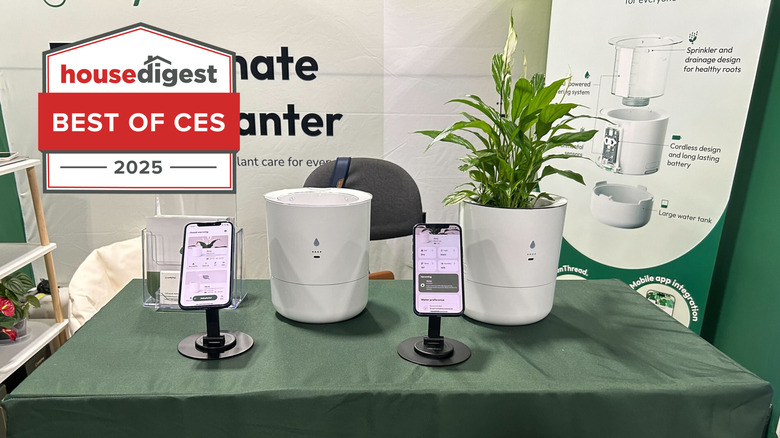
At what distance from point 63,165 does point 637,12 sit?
8.65 ft

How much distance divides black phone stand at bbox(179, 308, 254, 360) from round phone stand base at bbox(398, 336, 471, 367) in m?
0.31

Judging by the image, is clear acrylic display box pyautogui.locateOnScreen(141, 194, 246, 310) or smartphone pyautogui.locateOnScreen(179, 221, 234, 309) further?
clear acrylic display box pyautogui.locateOnScreen(141, 194, 246, 310)

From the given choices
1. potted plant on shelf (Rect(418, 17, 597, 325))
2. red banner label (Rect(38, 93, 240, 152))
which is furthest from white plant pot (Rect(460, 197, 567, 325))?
red banner label (Rect(38, 93, 240, 152))

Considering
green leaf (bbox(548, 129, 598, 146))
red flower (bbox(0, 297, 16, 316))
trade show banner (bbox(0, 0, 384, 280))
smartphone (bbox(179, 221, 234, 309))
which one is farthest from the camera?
trade show banner (bbox(0, 0, 384, 280))

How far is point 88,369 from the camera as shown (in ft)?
3.23

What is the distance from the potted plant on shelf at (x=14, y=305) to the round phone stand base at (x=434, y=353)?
1.69m

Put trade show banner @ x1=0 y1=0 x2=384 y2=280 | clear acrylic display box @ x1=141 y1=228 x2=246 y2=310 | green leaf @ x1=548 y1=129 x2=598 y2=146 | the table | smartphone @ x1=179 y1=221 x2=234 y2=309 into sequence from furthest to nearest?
trade show banner @ x1=0 y1=0 x2=384 y2=280
clear acrylic display box @ x1=141 y1=228 x2=246 y2=310
green leaf @ x1=548 y1=129 x2=598 y2=146
smartphone @ x1=179 y1=221 x2=234 y2=309
the table

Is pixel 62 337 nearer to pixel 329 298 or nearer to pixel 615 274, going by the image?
pixel 329 298

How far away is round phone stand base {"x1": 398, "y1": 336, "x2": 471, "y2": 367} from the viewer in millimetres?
1028

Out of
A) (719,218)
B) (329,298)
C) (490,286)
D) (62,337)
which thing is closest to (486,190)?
(490,286)

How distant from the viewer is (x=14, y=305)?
2.04 m

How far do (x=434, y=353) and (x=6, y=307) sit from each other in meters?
1.76

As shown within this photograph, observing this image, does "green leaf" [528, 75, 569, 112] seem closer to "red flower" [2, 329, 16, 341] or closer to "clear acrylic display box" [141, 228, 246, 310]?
"clear acrylic display box" [141, 228, 246, 310]

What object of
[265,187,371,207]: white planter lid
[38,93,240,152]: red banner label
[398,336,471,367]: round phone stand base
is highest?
[38,93,240,152]: red banner label
